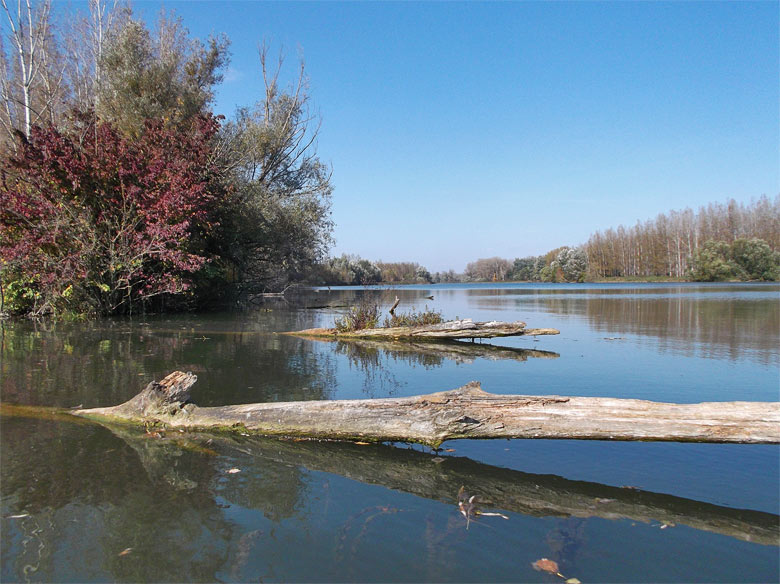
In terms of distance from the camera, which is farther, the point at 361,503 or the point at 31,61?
the point at 31,61

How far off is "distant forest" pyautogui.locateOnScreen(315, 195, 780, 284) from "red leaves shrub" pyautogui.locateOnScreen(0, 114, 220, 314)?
51582mm

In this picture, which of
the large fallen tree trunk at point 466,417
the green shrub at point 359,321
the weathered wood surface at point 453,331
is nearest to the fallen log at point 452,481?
the large fallen tree trunk at point 466,417

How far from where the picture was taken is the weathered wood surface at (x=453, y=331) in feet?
43.1

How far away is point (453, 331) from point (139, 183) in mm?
12594

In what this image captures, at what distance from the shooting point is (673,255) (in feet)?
327

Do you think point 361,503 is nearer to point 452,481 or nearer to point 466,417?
point 452,481

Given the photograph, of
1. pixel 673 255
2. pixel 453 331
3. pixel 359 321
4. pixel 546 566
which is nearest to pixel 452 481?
pixel 546 566

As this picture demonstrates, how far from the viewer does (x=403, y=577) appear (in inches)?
116

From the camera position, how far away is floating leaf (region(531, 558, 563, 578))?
9.91 feet

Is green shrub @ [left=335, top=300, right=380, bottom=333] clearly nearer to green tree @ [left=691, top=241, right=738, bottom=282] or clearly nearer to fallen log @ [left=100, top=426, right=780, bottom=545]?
fallen log @ [left=100, top=426, right=780, bottom=545]

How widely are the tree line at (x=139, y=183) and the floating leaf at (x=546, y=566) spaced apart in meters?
16.3

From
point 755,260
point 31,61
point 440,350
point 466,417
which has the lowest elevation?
point 440,350

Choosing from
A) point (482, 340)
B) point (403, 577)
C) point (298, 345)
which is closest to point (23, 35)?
point (298, 345)

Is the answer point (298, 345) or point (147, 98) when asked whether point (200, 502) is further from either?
point (147, 98)
